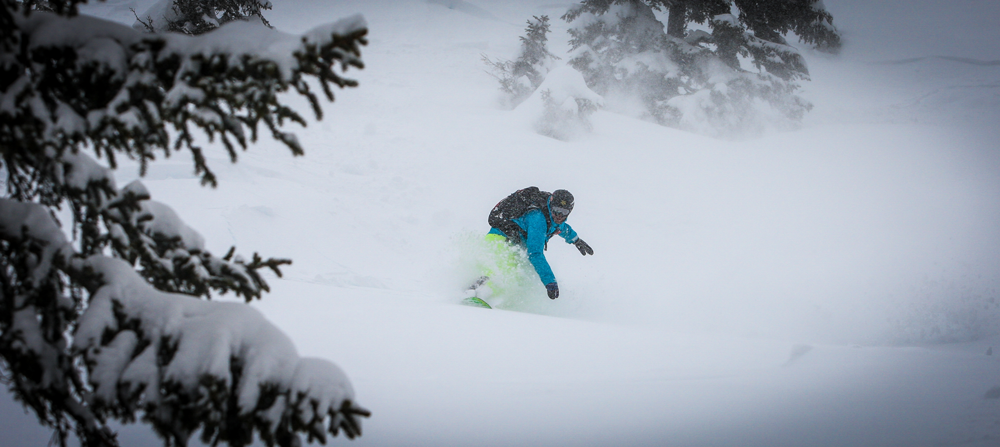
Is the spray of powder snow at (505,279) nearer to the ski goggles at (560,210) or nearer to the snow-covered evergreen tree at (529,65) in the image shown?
the ski goggles at (560,210)

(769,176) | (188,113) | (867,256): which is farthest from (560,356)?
(769,176)

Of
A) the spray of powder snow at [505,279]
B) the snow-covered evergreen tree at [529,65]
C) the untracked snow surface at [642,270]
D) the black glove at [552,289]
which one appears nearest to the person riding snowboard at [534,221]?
the black glove at [552,289]

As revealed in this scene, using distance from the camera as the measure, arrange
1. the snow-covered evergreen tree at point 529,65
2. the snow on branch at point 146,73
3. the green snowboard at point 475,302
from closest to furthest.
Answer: the snow on branch at point 146,73 < the green snowboard at point 475,302 < the snow-covered evergreen tree at point 529,65

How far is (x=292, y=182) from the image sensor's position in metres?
8.97

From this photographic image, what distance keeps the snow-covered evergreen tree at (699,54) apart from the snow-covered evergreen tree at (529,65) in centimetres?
123

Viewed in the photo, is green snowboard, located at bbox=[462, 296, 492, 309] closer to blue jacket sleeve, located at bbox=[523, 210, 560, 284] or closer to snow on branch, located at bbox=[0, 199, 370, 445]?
blue jacket sleeve, located at bbox=[523, 210, 560, 284]

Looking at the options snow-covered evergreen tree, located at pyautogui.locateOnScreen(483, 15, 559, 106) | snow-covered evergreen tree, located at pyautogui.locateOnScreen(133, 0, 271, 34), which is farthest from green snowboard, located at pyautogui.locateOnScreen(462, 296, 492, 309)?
snow-covered evergreen tree, located at pyautogui.locateOnScreen(483, 15, 559, 106)

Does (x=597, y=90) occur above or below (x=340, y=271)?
above

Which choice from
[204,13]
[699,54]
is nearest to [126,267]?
[204,13]

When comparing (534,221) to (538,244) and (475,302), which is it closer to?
(538,244)

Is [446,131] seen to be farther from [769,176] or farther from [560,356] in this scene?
[560,356]

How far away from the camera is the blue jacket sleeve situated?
5109 millimetres

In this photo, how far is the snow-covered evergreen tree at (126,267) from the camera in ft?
4.14

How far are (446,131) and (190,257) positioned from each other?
39.2 ft
